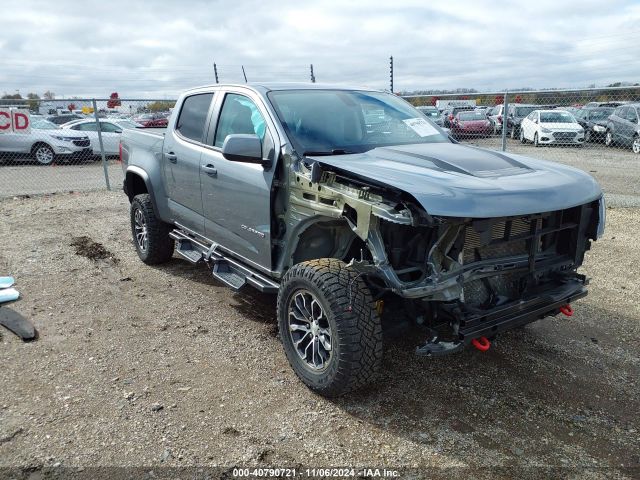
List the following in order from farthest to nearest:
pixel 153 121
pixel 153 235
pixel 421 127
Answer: pixel 153 121, pixel 153 235, pixel 421 127

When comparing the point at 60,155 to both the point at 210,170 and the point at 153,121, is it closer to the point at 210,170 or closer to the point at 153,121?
the point at 153,121

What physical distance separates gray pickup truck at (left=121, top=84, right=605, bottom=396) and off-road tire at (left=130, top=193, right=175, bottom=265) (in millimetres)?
1228

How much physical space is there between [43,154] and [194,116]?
13431 millimetres

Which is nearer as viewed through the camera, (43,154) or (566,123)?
(43,154)

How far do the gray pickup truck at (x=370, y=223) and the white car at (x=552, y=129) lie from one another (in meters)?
13.8

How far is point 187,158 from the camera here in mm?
4844

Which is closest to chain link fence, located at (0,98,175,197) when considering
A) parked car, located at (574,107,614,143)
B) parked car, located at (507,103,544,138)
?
parked car, located at (507,103,544,138)

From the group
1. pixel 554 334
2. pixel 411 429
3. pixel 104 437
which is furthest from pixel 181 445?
pixel 554 334

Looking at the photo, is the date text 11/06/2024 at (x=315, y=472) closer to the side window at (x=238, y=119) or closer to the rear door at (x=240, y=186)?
the rear door at (x=240, y=186)

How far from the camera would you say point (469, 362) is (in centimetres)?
387

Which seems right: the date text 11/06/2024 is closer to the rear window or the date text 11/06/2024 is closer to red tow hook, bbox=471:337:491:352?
red tow hook, bbox=471:337:491:352

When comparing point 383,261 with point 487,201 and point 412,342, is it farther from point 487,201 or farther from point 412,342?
point 412,342

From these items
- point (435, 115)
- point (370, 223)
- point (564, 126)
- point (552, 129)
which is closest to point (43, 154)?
point (435, 115)

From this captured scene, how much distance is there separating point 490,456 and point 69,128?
1758 cm
